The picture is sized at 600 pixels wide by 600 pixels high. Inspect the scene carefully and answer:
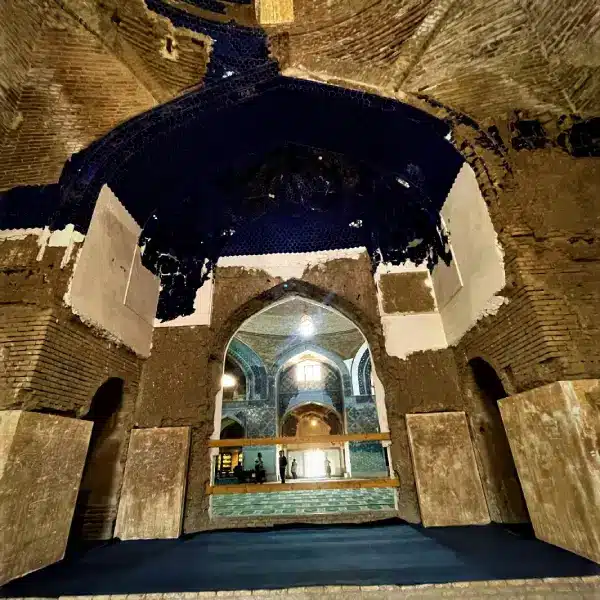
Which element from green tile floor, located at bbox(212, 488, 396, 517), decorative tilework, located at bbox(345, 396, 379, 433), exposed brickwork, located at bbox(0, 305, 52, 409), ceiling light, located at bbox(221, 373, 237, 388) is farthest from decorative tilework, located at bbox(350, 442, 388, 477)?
exposed brickwork, located at bbox(0, 305, 52, 409)

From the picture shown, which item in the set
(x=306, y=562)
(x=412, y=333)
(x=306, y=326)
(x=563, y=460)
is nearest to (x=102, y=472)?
(x=306, y=562)

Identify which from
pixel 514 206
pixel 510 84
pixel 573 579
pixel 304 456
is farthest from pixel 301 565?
pixel 304 456

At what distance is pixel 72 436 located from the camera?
2723 mm

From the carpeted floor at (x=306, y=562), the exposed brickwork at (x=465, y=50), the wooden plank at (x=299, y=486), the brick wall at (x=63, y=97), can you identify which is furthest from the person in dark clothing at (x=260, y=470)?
the exposed brickwork at (x=465, y=50)

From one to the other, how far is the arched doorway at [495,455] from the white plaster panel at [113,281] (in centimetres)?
356

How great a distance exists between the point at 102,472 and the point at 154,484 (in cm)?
57

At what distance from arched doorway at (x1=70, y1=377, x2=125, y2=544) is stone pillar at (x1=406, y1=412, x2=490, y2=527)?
9.91 ft

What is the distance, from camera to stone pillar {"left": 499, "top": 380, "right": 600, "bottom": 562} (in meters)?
2.10

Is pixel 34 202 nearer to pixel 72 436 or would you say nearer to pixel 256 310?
pixel 72 436

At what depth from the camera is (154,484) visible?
3.47 meters

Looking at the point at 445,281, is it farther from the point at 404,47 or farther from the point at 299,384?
the point at 299,384

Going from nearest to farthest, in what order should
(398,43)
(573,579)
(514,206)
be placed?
(573,579), (514,206), (398,43)

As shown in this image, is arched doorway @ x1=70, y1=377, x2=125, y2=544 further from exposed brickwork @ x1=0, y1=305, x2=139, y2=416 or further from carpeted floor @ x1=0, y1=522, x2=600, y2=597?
exposed brickwork @ x1=0, y1=305, x2=139, y2=416

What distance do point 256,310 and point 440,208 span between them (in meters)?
2.56
